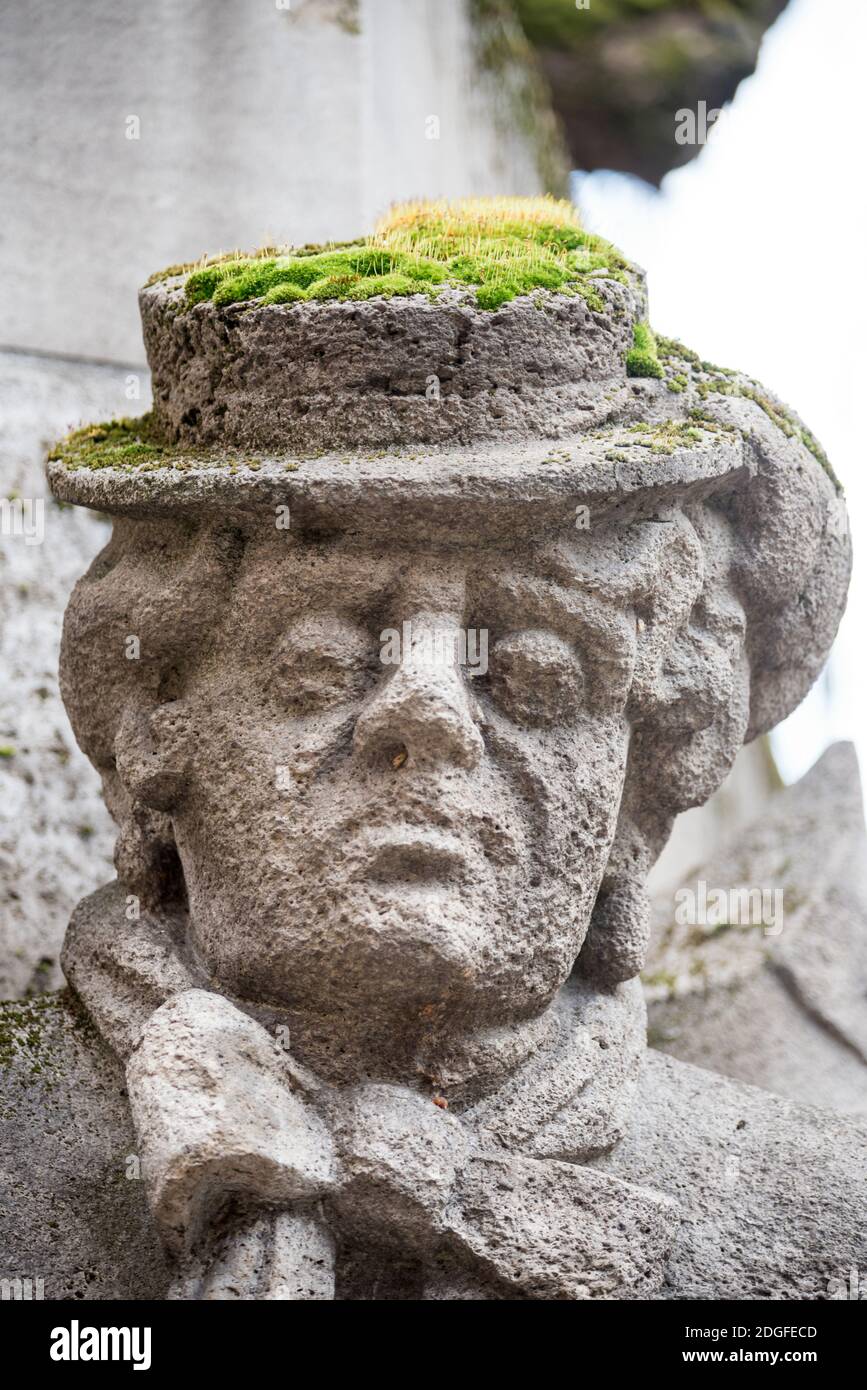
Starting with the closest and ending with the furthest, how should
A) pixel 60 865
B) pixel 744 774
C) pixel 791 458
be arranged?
pixel 791 458 < pixel 60 865 < pixel 744 774

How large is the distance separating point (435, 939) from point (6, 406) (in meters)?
2.43

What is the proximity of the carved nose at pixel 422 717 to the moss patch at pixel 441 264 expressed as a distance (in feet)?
1.90

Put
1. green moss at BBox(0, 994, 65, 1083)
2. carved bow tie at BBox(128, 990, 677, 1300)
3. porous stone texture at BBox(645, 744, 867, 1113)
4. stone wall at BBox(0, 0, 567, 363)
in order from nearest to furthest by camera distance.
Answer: carved bow tie at BBox(128, 990, 677, 1300) < green moss at BBox(0, 994, 65, 1083) < porous stone texture at BBox(645, 744, 867, 1113) < stone wall at BBox(0, 0, 567, 363)

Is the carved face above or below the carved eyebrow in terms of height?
below

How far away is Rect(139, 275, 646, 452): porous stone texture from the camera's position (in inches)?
101

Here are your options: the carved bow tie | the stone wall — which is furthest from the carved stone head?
the stone wall

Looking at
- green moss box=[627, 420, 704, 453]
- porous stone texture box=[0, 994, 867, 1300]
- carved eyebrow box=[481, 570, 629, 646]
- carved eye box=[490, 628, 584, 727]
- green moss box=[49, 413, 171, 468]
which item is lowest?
porous stone texture box=[0, 994, 867, 1300]

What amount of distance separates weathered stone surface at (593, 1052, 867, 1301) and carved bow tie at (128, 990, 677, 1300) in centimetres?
19

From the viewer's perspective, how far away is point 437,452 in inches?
99.8

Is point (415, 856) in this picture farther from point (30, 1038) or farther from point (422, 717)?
point (30, 1038)

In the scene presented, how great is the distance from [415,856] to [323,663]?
0.34 metres

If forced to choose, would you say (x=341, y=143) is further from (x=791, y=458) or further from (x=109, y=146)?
(x=791, y=458)

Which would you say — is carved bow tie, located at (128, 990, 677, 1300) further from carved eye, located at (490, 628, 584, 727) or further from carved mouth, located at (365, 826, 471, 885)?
carved eye, located at (490, 628, 584, 727)
